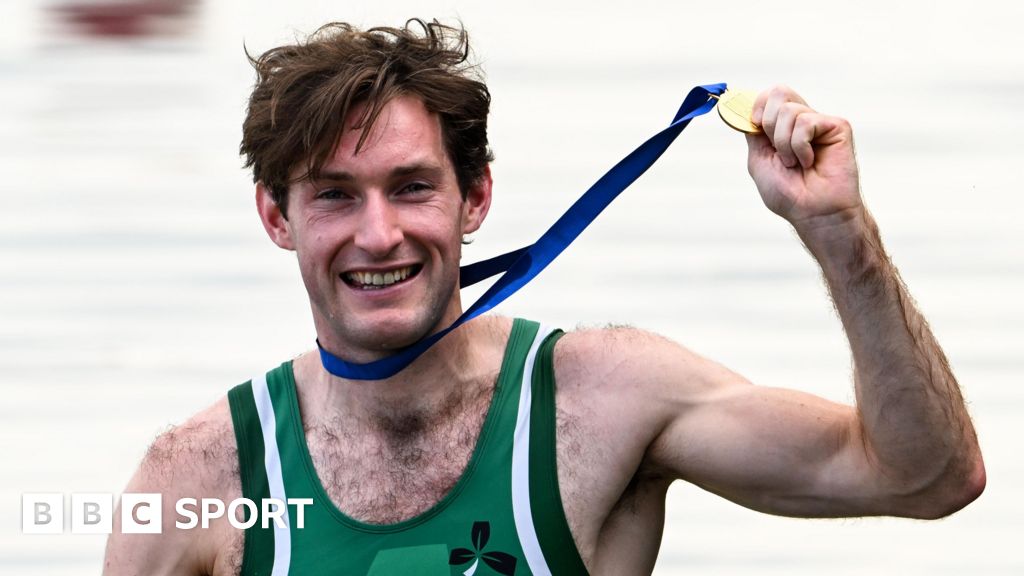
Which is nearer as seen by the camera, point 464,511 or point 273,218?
point 464,511

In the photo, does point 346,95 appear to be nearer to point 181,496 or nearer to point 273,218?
point 273,218

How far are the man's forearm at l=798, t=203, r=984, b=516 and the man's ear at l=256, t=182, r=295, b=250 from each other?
106 centimetres

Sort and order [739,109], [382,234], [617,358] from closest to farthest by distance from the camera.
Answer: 1. [739,109]
2. [382,234]
3. [617,358]

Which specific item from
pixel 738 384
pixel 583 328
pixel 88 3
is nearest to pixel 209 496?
pixel 583 328

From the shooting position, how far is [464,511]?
10.7 ft

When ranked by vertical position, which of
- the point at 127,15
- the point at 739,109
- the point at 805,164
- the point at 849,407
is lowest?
the point at 849,407

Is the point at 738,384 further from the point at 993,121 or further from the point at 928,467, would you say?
the point at 993,121

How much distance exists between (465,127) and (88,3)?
3666 mm

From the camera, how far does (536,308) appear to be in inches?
236

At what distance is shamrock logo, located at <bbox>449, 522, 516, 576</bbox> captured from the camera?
10.6ft

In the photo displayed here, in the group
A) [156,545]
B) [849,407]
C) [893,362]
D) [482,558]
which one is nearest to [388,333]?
[482,558]

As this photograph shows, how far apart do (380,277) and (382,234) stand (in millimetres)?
84

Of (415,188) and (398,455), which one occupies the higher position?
(415,188)

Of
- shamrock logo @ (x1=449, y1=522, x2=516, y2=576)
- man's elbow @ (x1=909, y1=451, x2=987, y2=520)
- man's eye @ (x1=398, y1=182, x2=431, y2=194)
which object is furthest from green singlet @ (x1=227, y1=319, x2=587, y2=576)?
man's elbow @ (x1=909, y1=451, x2=987, y2=520)
